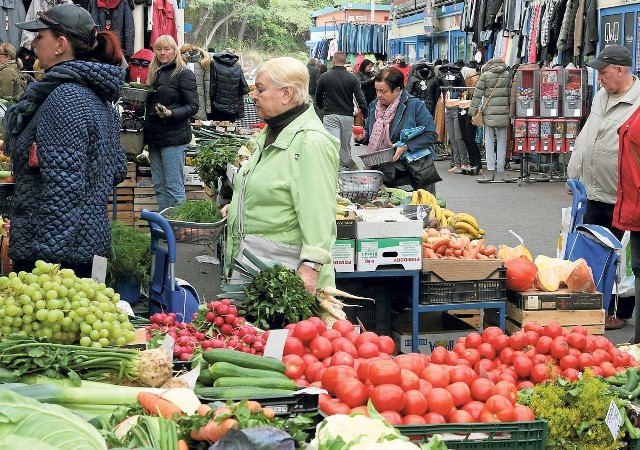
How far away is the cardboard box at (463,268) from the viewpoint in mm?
6945

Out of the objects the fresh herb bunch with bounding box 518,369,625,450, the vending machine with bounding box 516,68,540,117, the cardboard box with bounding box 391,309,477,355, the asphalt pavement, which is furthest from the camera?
the vending machine with bounding box 516,68,540,117

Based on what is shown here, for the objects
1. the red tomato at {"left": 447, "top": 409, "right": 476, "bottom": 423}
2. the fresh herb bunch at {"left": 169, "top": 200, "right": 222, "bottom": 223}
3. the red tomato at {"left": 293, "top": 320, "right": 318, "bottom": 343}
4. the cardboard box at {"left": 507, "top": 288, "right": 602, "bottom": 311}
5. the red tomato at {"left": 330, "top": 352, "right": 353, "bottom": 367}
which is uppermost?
the fresh herb bunch at {"left": 169, "top": 200, "right": 222, "bottom": 223}

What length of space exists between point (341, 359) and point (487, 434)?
69cm

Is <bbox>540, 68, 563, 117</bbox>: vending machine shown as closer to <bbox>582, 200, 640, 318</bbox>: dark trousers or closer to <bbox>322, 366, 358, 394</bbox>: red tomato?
<bbox>582, 200, 640, 318</bbox>: dark trousers

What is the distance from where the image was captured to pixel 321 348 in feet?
14.1

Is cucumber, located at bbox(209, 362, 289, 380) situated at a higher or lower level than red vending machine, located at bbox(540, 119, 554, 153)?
lower

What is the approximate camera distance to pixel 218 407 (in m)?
3.24

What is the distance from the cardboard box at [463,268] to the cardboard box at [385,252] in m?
0.16

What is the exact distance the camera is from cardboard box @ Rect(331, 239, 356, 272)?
6.82 meters

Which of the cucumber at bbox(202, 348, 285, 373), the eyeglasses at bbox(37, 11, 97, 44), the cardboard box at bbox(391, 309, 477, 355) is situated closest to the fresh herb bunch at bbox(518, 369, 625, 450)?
the cucumber at bbox(202, 348, 285, 373)

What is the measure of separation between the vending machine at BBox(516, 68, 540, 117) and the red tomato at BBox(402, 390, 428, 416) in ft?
47.6

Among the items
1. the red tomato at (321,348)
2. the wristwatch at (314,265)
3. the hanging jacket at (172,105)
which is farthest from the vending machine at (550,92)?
the red tomato at (321,348)

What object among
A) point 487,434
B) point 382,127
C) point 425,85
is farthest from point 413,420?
point 425,85

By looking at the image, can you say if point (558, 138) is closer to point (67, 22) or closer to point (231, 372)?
point (67, 22)
